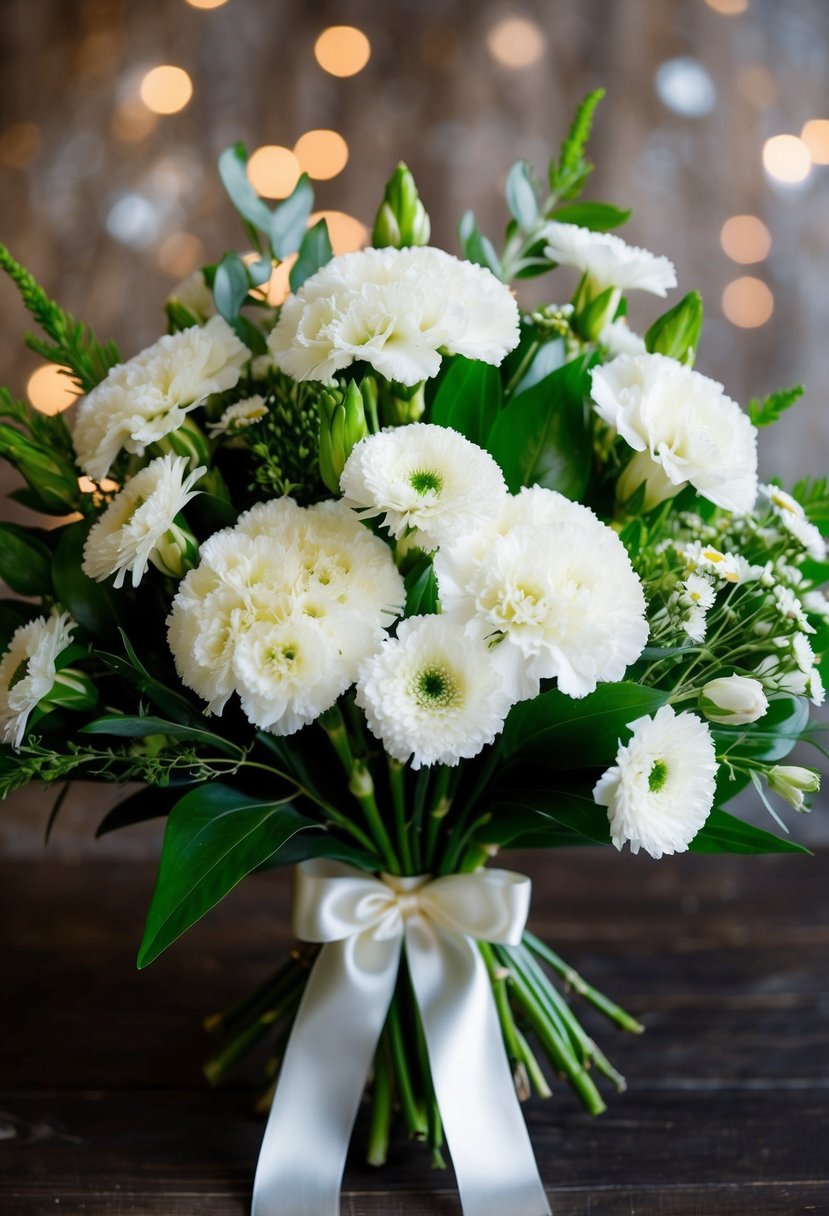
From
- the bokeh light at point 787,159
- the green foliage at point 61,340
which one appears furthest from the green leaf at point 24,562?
the bokeh light at point 787,159

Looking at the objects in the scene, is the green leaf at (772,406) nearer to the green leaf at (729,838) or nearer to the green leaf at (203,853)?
the green leaf at (729,838)

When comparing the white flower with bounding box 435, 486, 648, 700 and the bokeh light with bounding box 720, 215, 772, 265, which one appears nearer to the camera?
the white flower with bounding box 435, 486, 648, 700

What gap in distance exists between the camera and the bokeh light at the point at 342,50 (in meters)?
1.28

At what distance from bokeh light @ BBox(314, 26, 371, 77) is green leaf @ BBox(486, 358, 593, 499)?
89 cm

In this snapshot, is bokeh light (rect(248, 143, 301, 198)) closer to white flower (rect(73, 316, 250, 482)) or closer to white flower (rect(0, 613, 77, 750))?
white flower (rect(73, 316, 250, 482))

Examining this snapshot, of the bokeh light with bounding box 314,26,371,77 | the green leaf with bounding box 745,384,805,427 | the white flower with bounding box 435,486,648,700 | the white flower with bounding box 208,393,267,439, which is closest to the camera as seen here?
the white flower with bounding box 435,486,648,700

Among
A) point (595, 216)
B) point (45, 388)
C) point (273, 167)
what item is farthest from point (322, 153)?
Answer: point (595, 216)

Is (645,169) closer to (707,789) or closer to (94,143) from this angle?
(94,143)

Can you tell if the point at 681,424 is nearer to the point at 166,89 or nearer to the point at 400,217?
the point at 400,217

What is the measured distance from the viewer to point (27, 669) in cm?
57

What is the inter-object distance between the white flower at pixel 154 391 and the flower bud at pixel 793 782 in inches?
15.0

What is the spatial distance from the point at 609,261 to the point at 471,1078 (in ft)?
1.70

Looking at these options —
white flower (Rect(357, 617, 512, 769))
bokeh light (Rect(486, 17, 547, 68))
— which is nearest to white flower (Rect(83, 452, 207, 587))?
white flower (Rect(357, 617, 512, 769))

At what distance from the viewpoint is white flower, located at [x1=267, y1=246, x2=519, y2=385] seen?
525 mm
